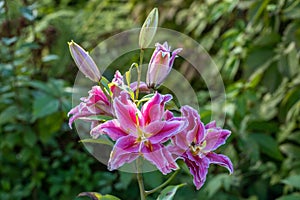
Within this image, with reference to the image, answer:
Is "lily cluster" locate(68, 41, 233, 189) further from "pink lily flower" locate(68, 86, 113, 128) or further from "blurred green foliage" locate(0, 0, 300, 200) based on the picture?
"blurred green foliage" locate(0, 0, 300, 200)

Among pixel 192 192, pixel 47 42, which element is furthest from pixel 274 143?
pixel 47 42

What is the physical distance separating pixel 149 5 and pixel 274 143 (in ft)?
3.75

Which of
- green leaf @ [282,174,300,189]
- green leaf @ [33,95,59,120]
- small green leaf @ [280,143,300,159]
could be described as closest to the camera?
green leaf @ [282,174,300,189]

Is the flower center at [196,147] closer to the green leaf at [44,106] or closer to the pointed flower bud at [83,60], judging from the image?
the pointed flower bud at [83,60]

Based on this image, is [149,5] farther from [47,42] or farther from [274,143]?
[274,143]

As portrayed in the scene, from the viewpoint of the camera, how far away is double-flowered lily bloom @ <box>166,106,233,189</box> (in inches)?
38.4

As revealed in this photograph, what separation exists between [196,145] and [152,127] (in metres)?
0.09

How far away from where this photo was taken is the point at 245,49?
2164mm

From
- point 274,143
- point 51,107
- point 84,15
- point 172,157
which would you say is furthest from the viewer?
point 84,15

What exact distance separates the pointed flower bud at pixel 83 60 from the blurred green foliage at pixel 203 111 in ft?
2.84

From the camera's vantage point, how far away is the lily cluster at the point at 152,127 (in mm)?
944

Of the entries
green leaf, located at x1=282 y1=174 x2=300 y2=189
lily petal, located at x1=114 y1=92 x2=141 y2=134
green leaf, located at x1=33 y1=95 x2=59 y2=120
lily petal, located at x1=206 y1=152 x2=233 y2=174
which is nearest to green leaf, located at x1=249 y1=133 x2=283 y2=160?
green leaf, located at x1=282 y1=174 x2=300 y2=189

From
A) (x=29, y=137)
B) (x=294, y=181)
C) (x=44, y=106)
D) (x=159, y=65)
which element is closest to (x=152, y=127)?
(x=159, y=65)

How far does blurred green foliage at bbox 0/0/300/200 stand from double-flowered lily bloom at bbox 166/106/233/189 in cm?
86
